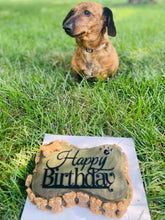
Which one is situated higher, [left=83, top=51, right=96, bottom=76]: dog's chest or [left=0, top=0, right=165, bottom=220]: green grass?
[left=83, top=51, right=96, bottom=76]: dog's chest

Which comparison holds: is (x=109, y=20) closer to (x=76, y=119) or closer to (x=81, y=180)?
(x=76, y=119)

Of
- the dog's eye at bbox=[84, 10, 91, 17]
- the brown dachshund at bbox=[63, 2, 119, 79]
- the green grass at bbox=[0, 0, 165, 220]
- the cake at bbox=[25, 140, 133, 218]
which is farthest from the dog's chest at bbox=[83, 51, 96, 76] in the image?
the cake at bbox=[25, 140, 133, 218]

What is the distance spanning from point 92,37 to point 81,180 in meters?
0.84

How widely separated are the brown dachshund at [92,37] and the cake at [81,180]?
23.7 inches

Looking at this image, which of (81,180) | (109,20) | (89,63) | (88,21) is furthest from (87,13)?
(81,180)

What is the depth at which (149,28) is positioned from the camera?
10.2 feet

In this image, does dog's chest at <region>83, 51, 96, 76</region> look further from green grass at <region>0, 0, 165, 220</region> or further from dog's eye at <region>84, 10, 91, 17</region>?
dog's eye at <region>84, 10, 91, 17</region>

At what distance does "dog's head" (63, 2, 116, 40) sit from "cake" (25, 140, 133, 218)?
65cm

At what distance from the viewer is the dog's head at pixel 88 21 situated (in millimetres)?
1172

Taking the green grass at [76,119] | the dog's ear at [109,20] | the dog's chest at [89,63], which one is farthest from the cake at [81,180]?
the dog's ear at [109,20]

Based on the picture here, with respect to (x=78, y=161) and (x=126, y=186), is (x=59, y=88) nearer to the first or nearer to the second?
(x=78, y=161)

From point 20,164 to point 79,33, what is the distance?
787 mm

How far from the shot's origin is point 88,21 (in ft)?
3.92

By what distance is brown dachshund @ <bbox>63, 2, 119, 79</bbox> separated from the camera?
1186mm
